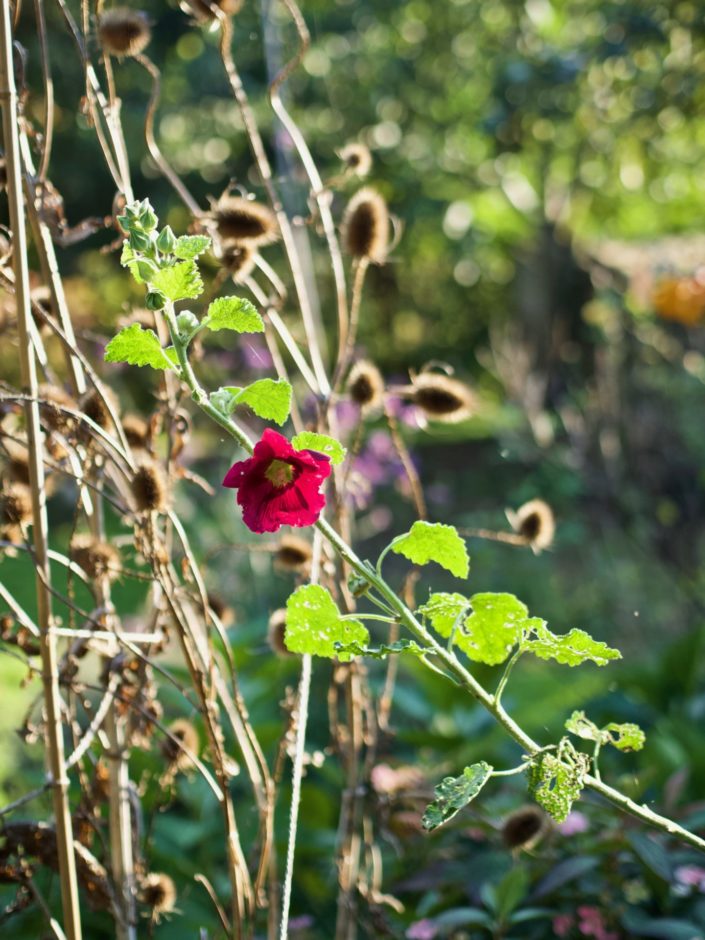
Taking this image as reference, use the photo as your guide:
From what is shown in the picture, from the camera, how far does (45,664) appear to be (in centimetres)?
92

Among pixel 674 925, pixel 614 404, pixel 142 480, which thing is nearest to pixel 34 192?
pixel 142 480

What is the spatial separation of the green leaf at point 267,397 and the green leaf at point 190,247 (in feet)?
0.32

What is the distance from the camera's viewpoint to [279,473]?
0.79m

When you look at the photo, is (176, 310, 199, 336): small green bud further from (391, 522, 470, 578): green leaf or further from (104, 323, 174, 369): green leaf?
(391, 522, 470, 578): green leaf

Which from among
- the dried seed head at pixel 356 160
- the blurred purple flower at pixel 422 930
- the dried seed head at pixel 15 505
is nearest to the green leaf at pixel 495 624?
the dried seed head at pixel 15 505

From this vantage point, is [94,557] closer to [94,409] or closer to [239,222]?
[94,409]

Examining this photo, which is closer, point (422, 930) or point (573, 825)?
point (422, 930)

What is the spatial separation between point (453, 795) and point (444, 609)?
0.14 metres

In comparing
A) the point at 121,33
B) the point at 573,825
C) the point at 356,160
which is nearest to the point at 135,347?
the point at 121,33

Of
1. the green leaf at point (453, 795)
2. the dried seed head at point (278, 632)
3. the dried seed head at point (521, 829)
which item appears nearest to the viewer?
the green leaf at point (453, 795)

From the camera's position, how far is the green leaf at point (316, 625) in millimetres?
778

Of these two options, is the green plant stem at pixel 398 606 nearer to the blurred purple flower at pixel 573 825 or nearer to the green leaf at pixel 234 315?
the green leaf at pixel 234 315

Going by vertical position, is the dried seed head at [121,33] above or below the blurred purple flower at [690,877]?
above

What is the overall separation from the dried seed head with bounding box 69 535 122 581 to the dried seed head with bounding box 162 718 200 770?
0.17 m
